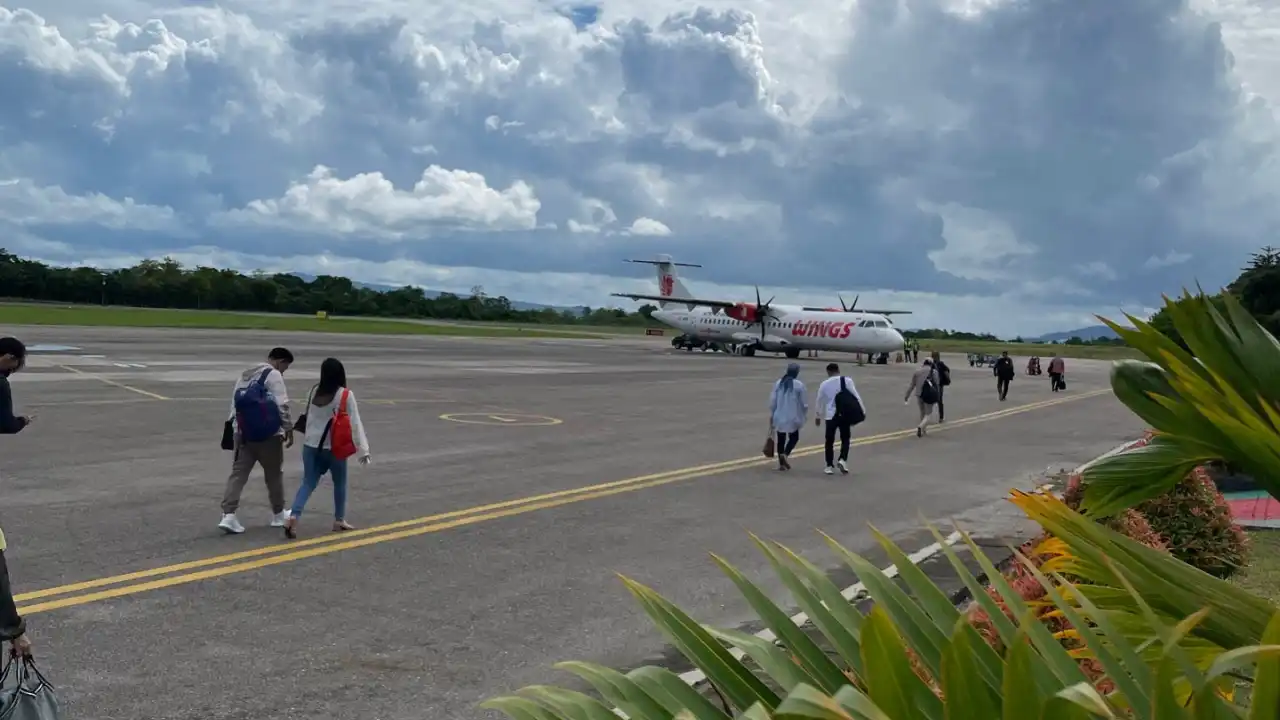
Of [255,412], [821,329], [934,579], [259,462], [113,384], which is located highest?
[821,329]

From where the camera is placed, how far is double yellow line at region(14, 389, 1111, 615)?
25.1ft

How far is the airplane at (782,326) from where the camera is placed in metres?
54.7

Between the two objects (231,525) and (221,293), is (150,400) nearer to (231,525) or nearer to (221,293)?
(231,525)

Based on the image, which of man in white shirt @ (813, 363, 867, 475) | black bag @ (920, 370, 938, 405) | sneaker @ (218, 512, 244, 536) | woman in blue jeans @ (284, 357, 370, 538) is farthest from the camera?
black bag @ (920, 370, 938, 405)

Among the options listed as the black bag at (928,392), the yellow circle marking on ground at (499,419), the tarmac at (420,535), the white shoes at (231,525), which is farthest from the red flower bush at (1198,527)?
the yellow circle marking on ground at (499,419)

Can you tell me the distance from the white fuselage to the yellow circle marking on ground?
3496cm

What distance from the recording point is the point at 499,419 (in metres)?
21.3

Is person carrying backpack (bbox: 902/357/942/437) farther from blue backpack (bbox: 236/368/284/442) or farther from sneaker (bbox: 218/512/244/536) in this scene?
sneaker (bbox: 218/512/244/536)

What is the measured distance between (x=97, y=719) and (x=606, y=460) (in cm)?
1093

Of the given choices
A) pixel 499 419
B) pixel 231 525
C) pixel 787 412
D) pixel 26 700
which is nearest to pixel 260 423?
pixel 231 525

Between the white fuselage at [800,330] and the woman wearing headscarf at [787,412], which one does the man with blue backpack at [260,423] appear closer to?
the woman wearing headscarf at [787,412]

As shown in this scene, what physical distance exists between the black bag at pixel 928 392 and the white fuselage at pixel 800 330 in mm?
32645

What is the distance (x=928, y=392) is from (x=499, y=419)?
8478 millimetres

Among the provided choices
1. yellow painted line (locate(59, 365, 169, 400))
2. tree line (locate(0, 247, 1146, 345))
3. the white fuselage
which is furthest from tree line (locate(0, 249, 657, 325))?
yellow painted line (locate(59, 365, 169, 400))
